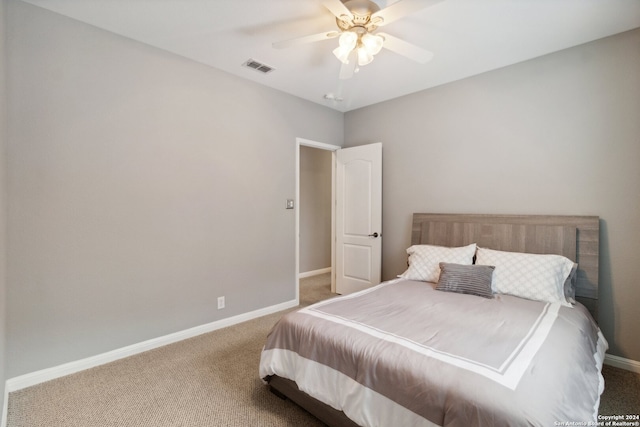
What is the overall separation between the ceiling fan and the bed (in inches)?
70.9

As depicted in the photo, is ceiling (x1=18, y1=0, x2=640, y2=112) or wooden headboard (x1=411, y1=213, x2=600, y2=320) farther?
wooden headboard (x1=411, y1=213, x2=600, y2=320)

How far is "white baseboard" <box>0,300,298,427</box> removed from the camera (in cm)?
205

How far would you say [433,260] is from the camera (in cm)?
293

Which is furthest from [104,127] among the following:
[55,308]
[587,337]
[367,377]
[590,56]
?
[590,56]

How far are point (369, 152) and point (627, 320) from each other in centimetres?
294

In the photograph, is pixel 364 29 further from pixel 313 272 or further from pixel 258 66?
pixel 313 272

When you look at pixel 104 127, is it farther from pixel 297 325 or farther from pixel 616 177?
pixel 616 177

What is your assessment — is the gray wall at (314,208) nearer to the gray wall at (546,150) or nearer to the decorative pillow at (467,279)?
the gray wall at (546,150)

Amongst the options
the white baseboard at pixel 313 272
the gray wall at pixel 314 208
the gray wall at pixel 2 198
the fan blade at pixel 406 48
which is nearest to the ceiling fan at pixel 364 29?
the fan blade at pixel 406 48

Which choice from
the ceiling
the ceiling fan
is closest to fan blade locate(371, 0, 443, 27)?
the ceiling fan

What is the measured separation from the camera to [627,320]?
7.88 ft

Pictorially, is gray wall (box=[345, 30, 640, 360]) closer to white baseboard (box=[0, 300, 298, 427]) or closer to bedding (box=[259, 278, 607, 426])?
bedding (box=[259, 278, 607, 426])

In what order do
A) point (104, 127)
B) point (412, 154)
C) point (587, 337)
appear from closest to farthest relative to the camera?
point (587, 337)
point (104, 127)
point (412, 154)

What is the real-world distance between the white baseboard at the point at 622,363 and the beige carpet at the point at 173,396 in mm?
64
